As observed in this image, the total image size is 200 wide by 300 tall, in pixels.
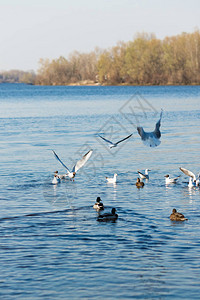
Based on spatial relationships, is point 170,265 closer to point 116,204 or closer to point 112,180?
point 116,204

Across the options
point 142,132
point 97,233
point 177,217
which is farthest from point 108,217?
point 142,132

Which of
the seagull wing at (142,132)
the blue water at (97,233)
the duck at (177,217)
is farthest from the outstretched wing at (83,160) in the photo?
the duck at (177,217)

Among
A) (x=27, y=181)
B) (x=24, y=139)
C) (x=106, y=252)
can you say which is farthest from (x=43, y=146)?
(x=106, y=252)

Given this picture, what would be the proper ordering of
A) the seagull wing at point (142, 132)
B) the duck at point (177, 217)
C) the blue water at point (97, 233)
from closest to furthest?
the blue water at point (97, 233), the seagull wing at point (142, 132), the duck at point (177, 217)

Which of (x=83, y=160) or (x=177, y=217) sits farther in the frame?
(x=83, y=160)

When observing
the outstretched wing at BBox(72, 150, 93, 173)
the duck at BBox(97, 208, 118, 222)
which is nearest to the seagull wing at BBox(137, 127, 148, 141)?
the outstretched wing at BBox(72, 150, 93, 173)

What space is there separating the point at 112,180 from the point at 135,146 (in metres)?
14.3

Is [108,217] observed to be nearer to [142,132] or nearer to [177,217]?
[177,217]

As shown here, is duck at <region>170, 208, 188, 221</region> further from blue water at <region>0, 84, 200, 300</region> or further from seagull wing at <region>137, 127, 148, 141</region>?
seagull wing at <region>137, 127, 148, 141</region>

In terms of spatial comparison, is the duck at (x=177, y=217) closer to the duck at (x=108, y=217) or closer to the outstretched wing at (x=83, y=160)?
the duck at (x=108, y=217)

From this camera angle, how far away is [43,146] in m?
39.4

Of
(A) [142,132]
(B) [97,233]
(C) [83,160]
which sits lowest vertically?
(B) [97,233]

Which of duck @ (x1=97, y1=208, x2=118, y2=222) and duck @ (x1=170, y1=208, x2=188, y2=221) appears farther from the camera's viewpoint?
duck @ (x1=97, y1=208, x2=118, y2=222)

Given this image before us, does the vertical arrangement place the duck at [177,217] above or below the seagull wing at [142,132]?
below
